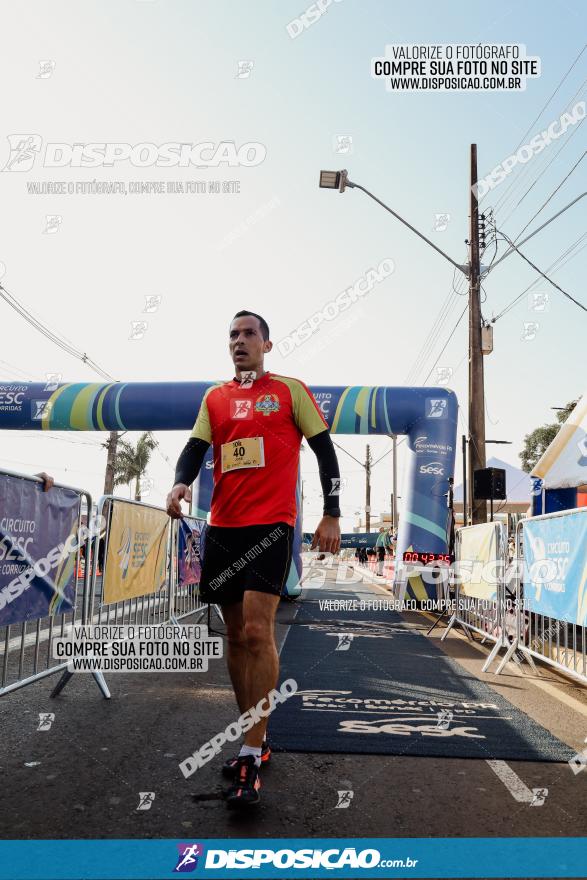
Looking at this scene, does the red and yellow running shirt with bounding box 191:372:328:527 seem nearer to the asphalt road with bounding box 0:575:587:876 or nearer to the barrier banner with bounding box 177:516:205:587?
the asphalt road with bounding box 0:575:587:876

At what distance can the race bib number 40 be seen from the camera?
11.7ft

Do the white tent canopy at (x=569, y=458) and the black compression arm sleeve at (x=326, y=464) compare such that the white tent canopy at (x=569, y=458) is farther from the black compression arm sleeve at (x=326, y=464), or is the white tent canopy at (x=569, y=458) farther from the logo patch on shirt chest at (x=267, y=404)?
the logo patch on shirt chest at (x=267, y=404)

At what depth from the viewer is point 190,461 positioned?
3816 millimetres

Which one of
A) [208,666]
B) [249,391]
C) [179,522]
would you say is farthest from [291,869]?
[179,522]

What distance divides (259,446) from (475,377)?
403 inches

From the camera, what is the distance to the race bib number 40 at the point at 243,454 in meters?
3.57

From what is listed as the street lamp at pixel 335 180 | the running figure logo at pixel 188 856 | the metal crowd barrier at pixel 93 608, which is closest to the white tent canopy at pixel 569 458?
the metal crowd barrier at pixel 93 608

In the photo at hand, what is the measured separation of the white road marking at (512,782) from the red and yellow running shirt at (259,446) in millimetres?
1634

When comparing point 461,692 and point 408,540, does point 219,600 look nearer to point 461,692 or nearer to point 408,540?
point 461,692

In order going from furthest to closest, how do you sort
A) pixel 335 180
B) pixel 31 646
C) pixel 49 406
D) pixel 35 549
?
1. pixel 49 406
2. pixel 335 180
3. pixel 31 646
4. pixel 35 549

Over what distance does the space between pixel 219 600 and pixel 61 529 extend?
1841mm

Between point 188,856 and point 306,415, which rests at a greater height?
point 306,415

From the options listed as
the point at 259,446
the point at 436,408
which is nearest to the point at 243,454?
the point at 259,446

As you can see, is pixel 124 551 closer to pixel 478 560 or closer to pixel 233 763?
pixel 233 763
